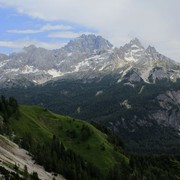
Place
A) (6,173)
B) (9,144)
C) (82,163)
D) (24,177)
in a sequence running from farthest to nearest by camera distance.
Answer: (82,163), (9,144), (24,177), (6,173)

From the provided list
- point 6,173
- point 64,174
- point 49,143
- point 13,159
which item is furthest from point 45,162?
point 6,173

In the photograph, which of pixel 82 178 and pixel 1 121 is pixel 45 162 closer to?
pixel 82 178

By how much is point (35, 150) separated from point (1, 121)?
27222 mm

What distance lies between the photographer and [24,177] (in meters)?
117

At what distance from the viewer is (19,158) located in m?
150

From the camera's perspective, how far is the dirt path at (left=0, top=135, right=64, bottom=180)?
5492 inches

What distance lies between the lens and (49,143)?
197625mm

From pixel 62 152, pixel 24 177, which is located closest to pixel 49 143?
pixel 62 152

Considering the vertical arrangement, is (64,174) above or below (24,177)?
below

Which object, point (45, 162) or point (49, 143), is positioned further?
point (49, 143)

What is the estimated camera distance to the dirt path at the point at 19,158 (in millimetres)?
139500

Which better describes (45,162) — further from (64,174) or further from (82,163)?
(82,163)

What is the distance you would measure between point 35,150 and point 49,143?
1030 inches

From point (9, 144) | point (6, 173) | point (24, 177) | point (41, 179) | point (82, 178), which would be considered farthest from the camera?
point (82, 178)
